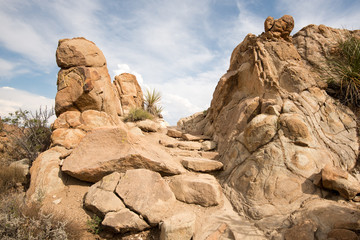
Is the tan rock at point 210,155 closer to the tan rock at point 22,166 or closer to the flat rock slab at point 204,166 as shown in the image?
the flat rock slab at point 204,166

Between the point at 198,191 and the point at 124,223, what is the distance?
1.53 meters

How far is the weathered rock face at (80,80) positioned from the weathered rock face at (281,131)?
4.09 metres

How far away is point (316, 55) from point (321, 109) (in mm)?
2261

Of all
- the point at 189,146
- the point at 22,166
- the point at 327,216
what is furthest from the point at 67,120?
the point at 327,216

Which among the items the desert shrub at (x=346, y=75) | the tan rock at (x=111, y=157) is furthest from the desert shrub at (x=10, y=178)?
the desert shrub at (x=346, y=75)

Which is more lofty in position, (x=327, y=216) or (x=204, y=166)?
(x=204, y=166)

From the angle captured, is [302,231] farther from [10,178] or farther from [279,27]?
[10,178]

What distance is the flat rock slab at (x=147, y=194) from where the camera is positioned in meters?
3.98

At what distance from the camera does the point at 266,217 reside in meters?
3.75

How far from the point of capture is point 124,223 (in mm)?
3787

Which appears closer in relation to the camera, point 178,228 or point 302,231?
point 302,231

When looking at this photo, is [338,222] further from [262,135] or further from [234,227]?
[262,135]

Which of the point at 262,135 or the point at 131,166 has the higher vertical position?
the point at 262,135

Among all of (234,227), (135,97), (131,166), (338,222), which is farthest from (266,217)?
(135,97)
